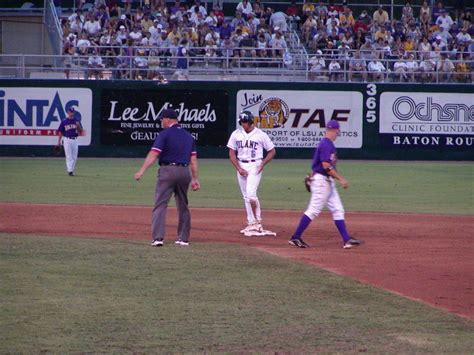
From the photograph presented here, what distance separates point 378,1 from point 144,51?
38.6 ft

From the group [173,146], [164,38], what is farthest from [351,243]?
[164,38]

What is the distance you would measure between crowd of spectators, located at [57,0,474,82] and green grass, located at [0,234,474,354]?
23.5m

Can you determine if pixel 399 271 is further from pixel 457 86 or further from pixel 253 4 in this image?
pixel 253 4

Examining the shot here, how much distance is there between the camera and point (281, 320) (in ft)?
32.0

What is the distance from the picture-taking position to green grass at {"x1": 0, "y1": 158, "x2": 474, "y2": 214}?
74.6 ft

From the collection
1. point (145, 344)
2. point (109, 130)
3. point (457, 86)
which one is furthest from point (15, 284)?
point (457, 86)

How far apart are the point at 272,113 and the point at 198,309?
89.7 ft

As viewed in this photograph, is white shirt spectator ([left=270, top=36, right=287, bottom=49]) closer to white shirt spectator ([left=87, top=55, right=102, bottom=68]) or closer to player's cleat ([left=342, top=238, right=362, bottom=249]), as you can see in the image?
white shirt spectator ([left=87, top=55, right=102, bottom=68])

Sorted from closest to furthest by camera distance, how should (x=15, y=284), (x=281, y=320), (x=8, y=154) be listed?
(x=281, y=320), (x=15, y=284), (x=8, y=154)

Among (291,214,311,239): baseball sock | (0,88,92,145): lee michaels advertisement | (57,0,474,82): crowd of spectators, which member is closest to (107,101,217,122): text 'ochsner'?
(0,88,92,145): lee michaels advertisement

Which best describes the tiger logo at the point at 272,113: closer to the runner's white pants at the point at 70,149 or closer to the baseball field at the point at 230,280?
the runner's white pants at the point at 70,149

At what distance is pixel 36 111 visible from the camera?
1425 inches

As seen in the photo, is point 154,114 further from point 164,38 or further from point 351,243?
point 351,243

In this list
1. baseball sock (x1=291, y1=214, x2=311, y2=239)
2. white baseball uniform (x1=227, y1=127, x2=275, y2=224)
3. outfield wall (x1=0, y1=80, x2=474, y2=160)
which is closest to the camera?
baseball sock (x1=291, y1=214, x2=311, y2=239)
